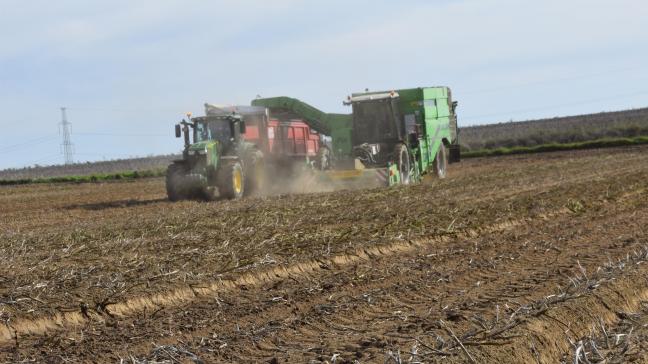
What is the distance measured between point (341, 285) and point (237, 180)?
13.2m

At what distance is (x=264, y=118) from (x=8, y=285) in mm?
14875

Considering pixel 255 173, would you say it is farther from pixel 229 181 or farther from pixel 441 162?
pixel 441 162

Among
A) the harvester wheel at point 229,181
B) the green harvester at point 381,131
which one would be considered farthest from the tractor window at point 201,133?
the green harvester at point 381,131

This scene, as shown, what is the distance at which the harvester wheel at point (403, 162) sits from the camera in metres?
23.8

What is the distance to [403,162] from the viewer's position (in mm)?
24188

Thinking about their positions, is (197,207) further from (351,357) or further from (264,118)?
(351,357)

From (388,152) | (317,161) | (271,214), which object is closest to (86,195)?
(317,161)

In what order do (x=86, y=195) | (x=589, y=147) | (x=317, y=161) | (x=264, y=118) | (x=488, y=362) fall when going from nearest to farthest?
(x=488, y=362) → (x=264, y=118) → (x=317, y=161) → (x=86, y=195) → (x=589, y=147)

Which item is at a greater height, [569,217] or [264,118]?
[264,118]

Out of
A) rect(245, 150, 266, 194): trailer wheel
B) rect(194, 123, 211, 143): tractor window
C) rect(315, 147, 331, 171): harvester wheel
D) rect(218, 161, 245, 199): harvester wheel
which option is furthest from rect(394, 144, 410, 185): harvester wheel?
rect(194, 123, 211, 143): tractor window

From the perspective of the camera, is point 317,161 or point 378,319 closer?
point 378,319

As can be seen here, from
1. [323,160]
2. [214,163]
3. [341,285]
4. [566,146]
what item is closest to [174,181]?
[214,163]

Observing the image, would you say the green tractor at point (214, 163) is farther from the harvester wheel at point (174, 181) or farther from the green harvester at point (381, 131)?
Result: the green harvester at point (381, 131)

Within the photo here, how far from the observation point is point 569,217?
14312 mm
